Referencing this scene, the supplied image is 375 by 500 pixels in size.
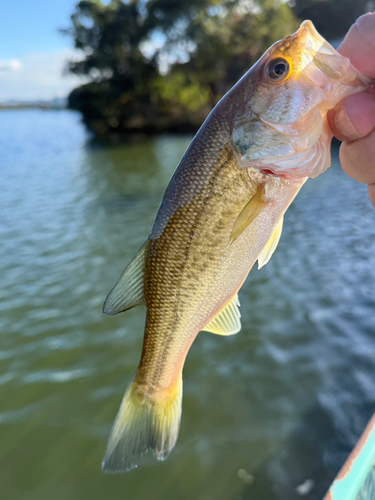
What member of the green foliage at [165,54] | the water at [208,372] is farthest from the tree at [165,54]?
the water at [208,372]

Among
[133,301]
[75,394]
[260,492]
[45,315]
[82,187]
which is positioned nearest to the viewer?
[133,301]

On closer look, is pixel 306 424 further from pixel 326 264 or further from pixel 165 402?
pixel 326 264

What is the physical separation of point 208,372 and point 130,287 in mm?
2760

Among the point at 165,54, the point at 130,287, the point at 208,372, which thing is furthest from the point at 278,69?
the point at 165,54

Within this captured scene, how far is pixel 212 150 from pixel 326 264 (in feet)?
17.3

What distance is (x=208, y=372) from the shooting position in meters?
4.33

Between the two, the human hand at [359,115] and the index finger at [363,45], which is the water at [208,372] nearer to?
the human hand at [359,115]

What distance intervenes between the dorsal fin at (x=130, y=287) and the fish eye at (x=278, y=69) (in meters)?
0.95

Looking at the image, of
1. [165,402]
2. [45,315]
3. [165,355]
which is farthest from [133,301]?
[45,315]

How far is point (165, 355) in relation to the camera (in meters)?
1.94

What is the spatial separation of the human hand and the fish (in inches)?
2.8

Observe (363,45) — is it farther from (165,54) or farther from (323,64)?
(165,54)

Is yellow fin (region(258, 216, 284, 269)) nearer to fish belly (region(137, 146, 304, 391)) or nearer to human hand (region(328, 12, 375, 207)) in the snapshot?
fish belly (region(137, 146, 304, 391))

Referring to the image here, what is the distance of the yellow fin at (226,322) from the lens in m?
2.01
